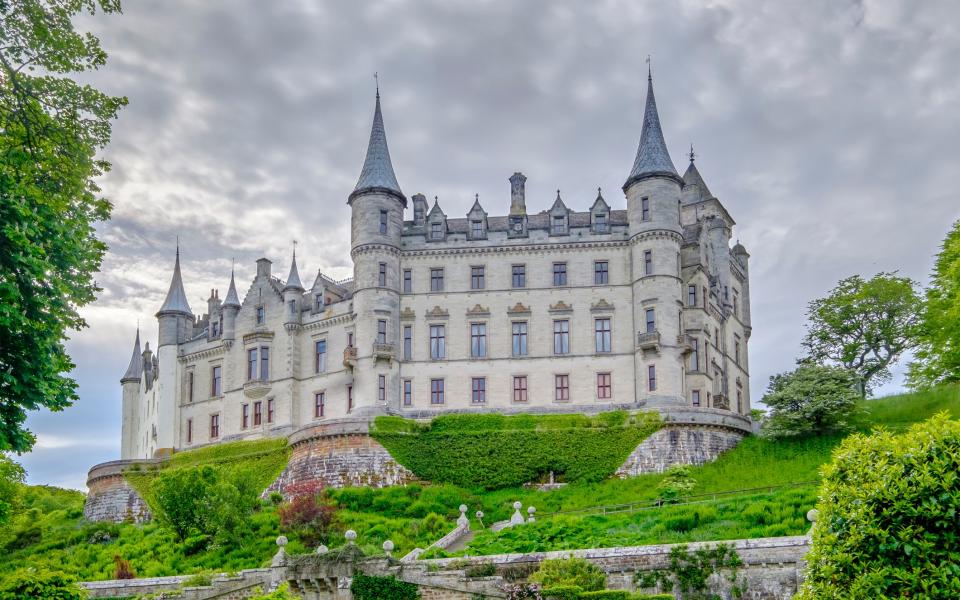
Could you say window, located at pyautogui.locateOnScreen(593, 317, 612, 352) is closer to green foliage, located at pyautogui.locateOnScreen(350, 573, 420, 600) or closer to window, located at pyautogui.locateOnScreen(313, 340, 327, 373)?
window, located at pyautogui.locateOnScreen(313, 340, 327, 373)

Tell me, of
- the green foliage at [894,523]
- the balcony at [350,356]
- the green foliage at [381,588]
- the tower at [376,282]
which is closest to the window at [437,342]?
the tower at [376,282]

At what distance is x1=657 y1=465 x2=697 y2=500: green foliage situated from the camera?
4243 centimetres

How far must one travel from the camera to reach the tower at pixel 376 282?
55969 millimetres

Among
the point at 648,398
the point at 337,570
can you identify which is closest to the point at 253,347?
the point at 648,398

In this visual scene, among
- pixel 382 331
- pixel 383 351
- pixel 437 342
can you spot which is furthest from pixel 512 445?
pixel 382 331

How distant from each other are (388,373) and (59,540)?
17310mm

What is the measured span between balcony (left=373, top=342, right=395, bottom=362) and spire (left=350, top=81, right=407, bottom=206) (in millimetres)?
8056

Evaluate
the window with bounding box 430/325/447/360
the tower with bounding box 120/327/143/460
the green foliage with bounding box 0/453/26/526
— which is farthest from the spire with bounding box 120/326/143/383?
the window with bounding box 430/325/447/360

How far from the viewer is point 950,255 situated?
44.8 metres

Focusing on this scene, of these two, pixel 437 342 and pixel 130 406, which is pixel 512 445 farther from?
pixel 130 406

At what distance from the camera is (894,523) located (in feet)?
52.1

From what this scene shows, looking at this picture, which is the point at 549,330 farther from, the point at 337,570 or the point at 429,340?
the point at 337,570

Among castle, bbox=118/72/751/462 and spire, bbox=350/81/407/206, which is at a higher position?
spire, bbox=350/81/407/206

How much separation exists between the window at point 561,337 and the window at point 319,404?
42.2ft
